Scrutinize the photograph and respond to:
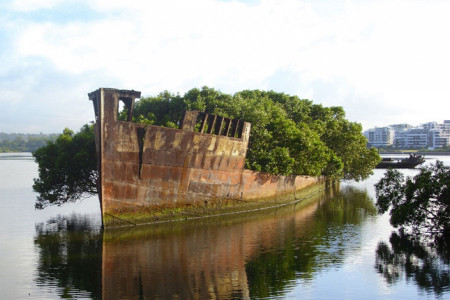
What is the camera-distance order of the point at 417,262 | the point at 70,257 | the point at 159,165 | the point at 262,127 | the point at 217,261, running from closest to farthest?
the point at 217,261 < the point at 70,257 < the point at 417,262 < the point at 159,165 < the point at 262,127

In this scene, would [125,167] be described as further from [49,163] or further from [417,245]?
[417,245]

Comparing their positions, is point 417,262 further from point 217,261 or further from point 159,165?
point 159,165

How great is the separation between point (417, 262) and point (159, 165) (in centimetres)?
1409

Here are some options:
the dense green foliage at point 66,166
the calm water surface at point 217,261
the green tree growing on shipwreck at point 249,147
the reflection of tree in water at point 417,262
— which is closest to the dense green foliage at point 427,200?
the reflection of tree in water at point 417,262

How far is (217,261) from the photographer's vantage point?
21719 mm

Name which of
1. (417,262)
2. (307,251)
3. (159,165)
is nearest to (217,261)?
(307,251)

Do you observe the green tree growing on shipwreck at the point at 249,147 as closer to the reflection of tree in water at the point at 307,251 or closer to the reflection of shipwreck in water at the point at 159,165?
the reflection of shipwreck in water at the point at 159,165

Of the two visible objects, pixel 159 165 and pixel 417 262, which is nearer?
pixel 417 262

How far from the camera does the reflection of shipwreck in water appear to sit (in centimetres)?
2681

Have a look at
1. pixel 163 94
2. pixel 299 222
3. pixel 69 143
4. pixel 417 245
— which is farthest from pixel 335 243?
pixel 163 94

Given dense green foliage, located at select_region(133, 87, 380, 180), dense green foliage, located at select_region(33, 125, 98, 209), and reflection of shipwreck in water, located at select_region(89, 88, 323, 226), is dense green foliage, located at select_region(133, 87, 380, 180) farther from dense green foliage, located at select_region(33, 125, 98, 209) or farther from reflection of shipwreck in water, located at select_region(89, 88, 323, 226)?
dense green foliage, located at select_region(33, 125, 98, 209)

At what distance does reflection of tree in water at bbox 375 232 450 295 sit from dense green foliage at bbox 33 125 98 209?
18.4 m

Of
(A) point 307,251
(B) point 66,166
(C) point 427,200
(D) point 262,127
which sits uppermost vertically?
(D) point 262,127

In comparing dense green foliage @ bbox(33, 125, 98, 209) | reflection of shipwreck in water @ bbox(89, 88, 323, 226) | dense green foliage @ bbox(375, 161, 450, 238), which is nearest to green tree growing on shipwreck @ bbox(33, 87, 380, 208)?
dense green foliage @ bbox(33, 125, 98, 209)
